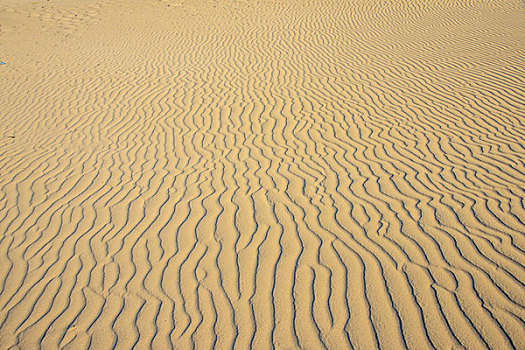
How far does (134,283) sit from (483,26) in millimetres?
13609

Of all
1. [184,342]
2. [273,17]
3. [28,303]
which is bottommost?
[273,17]

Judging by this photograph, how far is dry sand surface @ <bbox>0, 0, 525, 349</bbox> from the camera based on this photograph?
281 cm

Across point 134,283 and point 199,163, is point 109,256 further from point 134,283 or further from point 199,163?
point 199,163

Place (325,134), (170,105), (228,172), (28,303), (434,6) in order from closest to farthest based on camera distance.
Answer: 1. (28,303)
2. (228,172)
3. (325,134)
4. (170,105)
5. (434,6)

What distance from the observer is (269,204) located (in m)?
4.20

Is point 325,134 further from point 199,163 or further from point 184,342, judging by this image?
point 184,342

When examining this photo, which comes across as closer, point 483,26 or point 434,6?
point 483,26

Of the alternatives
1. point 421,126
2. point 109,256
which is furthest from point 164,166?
point 421,126

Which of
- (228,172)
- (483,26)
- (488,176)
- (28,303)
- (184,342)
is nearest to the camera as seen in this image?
(184,342)

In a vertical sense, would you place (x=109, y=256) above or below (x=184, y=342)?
below

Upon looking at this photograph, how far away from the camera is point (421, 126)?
5.97 meters

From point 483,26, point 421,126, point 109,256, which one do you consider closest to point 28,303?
point 109,256

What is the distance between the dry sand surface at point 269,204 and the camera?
2814mm

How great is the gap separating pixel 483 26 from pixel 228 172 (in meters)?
11.7
